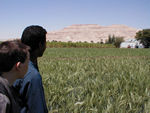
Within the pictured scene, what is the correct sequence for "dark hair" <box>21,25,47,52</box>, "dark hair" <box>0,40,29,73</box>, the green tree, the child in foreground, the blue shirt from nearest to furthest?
the child in foreground < "dark hair" <box>0,40,29,73</box> < the blue shirt < "dark hair" <box>21,25,47,52</box> < the green tree

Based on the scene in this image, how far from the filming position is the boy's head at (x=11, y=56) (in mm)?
1348

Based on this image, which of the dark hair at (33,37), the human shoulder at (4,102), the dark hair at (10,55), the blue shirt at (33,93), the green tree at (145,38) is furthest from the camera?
the green tree at (145,38)

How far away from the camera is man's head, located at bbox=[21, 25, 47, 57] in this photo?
197 cm

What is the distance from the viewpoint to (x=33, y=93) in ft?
5.63

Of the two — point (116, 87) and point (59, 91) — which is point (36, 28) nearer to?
point (59, 91)

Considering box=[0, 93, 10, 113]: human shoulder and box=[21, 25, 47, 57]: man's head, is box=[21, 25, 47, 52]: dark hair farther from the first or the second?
box=[0, 93, 10, 113]: human shoulder

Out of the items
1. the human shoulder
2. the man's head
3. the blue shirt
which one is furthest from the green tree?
the human shoulder

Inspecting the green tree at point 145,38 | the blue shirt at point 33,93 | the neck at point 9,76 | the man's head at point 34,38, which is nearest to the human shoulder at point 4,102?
the neck at point 9,76

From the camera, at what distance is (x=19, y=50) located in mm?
1405

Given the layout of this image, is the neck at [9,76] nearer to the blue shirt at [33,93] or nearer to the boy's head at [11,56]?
the boy's head at [11,56]

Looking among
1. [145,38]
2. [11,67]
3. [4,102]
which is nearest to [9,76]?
[11,67]

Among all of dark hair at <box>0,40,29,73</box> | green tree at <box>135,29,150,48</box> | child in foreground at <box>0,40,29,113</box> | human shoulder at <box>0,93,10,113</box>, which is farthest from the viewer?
green tree at <box>135,29,150,48</box>

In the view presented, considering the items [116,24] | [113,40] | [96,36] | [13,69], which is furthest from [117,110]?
[116,24]

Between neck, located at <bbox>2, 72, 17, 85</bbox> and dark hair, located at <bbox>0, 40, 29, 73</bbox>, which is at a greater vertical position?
dark hair, located at <bbox>0, 40, 29, 73</bbox>
